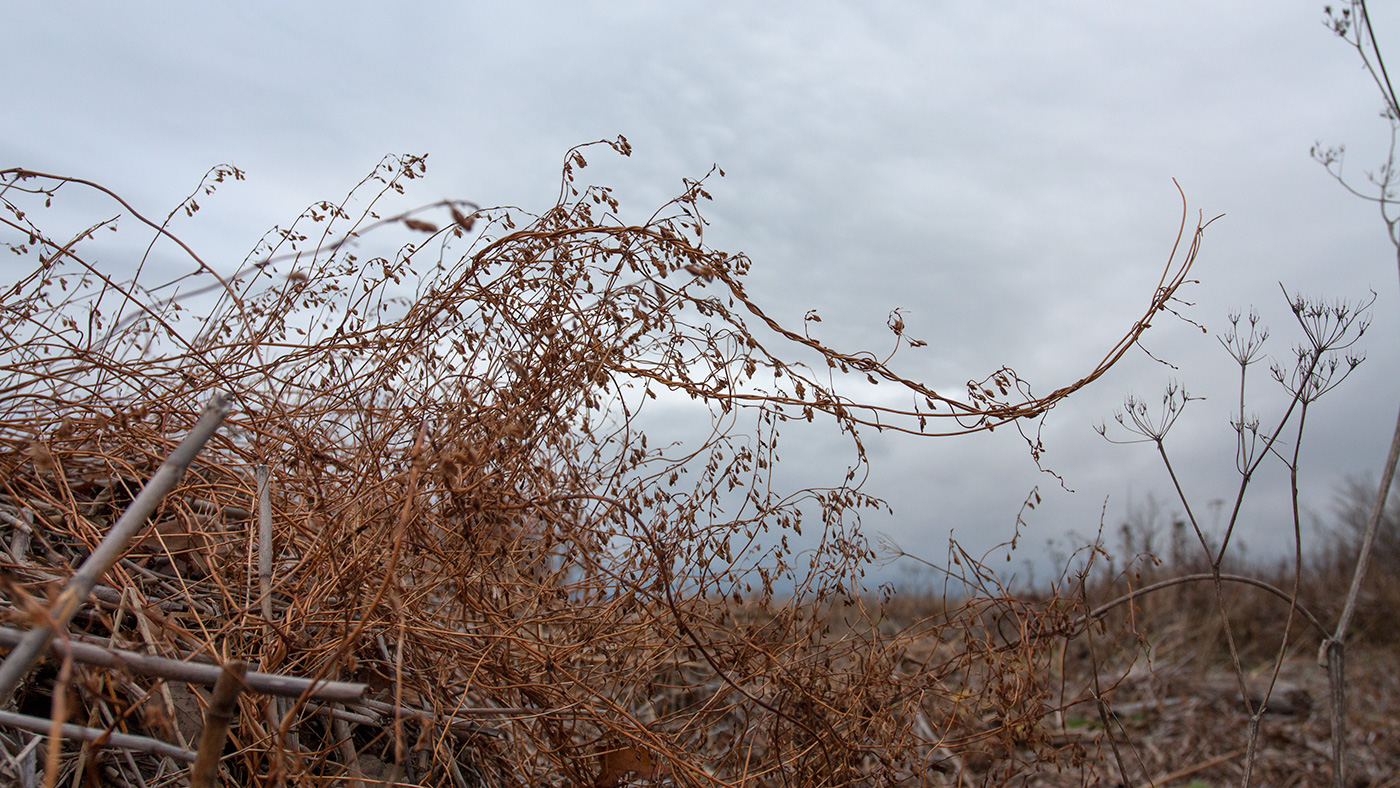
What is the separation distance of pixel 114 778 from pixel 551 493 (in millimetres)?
1263

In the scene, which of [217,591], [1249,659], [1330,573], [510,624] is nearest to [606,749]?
[510,624]

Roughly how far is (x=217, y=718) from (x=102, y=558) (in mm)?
271

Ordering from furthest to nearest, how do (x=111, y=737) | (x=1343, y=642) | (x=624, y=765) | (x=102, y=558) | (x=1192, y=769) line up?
(x=1192, y=769) → (x=1343, y=642) → (x=624, y=765) → (x=111, y=737) → (x=102, y=558)

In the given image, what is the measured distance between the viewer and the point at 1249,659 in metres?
8.72

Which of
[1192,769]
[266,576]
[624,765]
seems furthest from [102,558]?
Answer: [1192,769]

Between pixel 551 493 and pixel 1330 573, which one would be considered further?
pixel 1330 573

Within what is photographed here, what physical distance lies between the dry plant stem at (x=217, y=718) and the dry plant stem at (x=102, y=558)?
8.0 inches

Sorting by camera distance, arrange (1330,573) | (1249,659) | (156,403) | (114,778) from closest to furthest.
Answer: (114,778)
(156,403)
(1249,659)
(1330,573)

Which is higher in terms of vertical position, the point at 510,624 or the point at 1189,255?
the point at 1189,255

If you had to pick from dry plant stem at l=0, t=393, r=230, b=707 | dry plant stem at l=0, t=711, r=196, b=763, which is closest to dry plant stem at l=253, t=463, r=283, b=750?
dry plant stem at l=0, t=711, r=196, b=763

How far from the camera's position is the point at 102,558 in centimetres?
110

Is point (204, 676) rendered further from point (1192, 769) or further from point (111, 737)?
point (1192, 769)

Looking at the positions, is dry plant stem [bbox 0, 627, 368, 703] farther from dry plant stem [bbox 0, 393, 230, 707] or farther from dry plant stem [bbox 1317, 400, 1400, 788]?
dry plant stem [bbox 1317, 400, 1400, 788]

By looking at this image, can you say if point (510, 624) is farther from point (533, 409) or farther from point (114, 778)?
point (114, 778)
